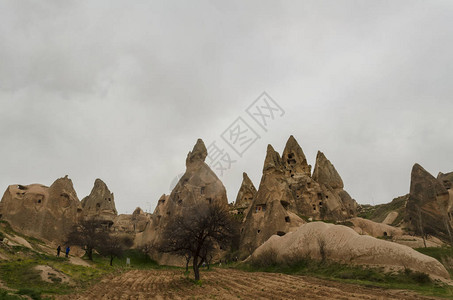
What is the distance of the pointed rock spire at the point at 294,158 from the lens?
247 ft

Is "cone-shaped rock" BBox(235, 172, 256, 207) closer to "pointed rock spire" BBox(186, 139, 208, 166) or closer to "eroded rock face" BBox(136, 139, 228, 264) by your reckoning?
"eroded rock face" BBox(136, 139, 228, 264)

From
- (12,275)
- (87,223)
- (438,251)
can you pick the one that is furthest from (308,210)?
(12,275)

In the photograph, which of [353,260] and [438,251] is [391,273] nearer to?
[353,260]

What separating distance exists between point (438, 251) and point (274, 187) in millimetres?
23944

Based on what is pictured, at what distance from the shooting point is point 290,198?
5756 centimetres

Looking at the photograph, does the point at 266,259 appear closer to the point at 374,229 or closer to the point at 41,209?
the point at 374,229

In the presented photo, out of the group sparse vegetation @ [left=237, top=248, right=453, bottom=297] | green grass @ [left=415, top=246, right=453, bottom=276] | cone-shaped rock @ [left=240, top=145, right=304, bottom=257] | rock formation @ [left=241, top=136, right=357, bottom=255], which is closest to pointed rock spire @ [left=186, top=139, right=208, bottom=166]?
rock formation @ [left=241, top=136, right=357, bottom=255]

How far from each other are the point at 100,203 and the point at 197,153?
88.6 ft

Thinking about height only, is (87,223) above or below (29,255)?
above

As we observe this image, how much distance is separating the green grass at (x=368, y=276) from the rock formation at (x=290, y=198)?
44.1ft

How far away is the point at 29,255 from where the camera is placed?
29.3 metres

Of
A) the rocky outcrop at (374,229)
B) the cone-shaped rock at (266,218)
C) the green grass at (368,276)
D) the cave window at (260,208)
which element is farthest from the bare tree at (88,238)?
the rocky outcrop at (374,229)

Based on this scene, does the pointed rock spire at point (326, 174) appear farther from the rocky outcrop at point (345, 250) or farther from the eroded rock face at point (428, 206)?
the rocky outcrop at point (345, 250)

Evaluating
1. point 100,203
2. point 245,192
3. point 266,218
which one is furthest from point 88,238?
point 245,192
